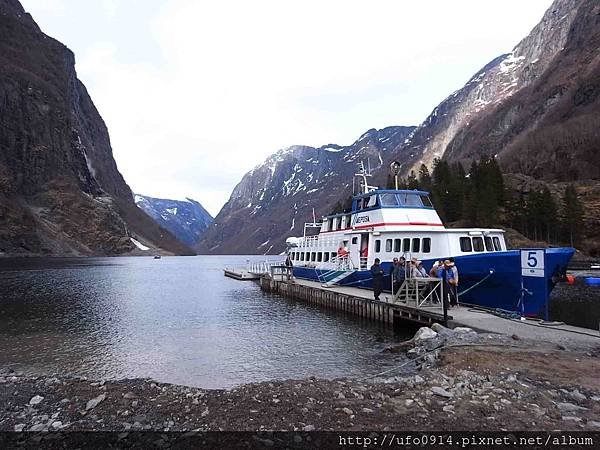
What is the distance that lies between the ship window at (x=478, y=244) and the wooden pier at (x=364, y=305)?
18.7ft

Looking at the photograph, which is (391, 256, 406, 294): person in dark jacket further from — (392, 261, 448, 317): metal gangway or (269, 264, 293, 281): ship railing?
(269, 264, 293, 281): ship railing

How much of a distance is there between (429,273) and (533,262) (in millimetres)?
6902

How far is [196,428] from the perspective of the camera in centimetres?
883

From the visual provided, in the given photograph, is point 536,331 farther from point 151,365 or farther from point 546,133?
point 546,133

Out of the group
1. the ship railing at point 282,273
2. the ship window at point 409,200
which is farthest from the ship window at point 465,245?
the ship railing at point 282,273

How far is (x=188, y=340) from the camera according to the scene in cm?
2325

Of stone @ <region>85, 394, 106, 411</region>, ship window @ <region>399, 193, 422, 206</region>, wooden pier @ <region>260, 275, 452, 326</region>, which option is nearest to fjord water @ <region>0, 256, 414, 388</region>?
wooden pier @ <region>260, 275, 452, 326</region>

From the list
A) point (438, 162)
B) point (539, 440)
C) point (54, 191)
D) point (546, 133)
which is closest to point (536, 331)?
point (539, 440)

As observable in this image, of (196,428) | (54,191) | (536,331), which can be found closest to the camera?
(196,428)

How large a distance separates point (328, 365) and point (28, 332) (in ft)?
61.4

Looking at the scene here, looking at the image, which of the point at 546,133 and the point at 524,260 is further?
the point at 546,133

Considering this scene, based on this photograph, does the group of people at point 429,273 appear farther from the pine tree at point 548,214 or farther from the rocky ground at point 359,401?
the pine tree at point 548,214

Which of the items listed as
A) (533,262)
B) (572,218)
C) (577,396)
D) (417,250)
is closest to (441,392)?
(577,396)

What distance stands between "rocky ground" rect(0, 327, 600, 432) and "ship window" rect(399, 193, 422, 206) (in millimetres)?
19438
